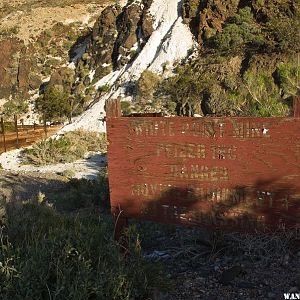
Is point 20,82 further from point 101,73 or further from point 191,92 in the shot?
point 191,92

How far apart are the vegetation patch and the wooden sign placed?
13.2 m

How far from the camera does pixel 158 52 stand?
1236 inches

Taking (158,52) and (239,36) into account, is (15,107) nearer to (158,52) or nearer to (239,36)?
(158,52)

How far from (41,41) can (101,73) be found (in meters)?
13.2

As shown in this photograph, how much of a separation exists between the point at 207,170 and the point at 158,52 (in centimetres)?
2805

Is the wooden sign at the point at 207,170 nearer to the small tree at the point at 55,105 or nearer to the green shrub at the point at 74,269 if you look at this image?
the green shrub at the point at 74,269

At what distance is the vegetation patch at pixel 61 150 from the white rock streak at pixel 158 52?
7.21m

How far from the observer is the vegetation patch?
17578mm

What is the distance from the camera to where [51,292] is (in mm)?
3463

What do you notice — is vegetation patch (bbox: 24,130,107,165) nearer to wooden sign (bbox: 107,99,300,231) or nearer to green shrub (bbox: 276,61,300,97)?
green shrub (bbox: 276,61,300,97)

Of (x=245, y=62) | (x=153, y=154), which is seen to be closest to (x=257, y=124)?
(x=153, y=154)

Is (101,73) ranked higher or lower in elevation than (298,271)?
higher

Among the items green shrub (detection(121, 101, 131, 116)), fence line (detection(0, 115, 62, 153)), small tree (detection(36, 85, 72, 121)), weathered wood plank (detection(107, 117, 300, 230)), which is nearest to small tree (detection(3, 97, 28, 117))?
small tree (detection(36, 85, 72, 121))

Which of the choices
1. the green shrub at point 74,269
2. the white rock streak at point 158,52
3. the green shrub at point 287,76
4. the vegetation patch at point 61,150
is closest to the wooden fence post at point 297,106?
the green shrub at point 74,269
